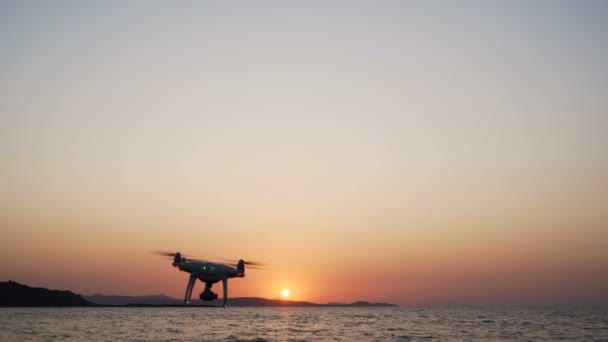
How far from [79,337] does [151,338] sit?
10819 mm

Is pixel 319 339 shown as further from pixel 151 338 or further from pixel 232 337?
pixel 151 338

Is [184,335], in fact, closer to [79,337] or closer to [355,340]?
[79,337]

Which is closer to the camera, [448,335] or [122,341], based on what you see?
[122,341]

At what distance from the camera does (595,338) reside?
314ft

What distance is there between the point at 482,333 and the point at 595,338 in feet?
55.5

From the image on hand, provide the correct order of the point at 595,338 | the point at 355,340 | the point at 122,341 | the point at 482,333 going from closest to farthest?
the point at 122,341 → the point at 355,340 → the point at 595,338 → the point at 482,333

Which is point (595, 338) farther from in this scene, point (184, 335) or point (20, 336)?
point (20, 336)

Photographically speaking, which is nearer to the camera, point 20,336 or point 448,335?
point 20,336

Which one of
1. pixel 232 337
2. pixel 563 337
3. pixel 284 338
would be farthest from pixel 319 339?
pixel 563 337

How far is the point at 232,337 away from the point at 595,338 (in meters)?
55.0

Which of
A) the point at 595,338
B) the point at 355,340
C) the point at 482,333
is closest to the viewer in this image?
the point at 355,340

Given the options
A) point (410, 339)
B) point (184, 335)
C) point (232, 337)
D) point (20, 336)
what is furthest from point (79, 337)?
point (410, 339)

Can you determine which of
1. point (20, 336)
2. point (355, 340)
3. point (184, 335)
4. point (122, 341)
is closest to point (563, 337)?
point (355, 340)

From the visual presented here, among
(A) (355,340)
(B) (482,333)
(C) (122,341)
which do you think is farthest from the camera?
(B) (482,333)
